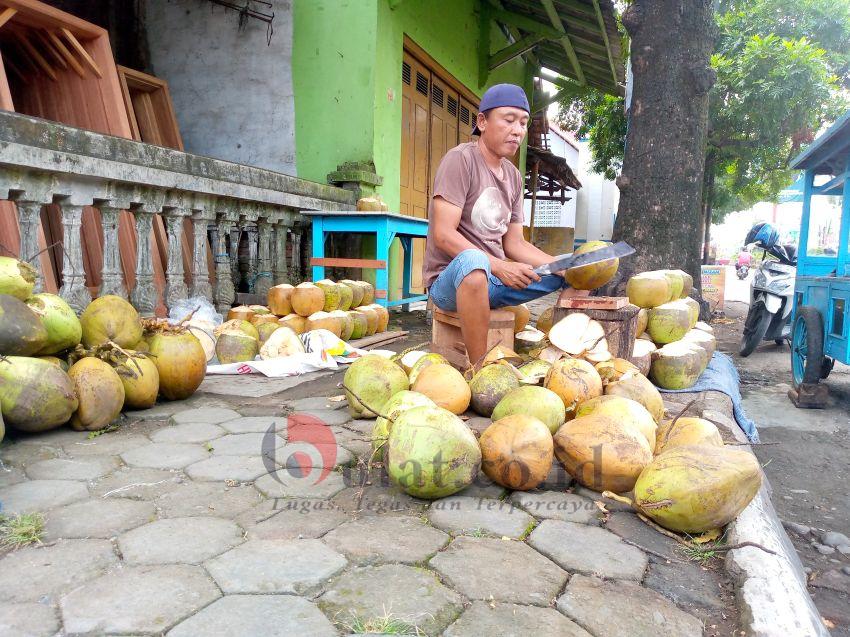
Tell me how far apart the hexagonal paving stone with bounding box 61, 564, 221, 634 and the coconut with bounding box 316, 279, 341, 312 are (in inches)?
123

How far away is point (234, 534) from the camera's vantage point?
1.55 metres

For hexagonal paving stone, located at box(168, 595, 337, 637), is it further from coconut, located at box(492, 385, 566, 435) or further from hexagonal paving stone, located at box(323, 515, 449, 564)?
coconut, located at box(492, 385, 566, 435)

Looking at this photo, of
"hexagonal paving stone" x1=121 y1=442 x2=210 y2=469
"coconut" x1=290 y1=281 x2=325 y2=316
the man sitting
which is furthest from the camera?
"coconut" x1=290 y1=281 x2=325 y2=316

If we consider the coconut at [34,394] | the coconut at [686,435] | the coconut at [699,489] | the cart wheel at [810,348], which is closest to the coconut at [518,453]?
the coconut at [699,489]

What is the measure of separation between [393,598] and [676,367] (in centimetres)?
254

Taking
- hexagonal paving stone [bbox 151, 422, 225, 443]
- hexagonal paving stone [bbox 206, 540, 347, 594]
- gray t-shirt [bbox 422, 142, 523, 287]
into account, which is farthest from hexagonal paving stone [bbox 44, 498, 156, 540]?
gray t-shirt [bbox 422, 142, 523, 287]

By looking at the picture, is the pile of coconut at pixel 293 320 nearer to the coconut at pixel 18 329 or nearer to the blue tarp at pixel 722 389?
the coconut at pixel 18 329

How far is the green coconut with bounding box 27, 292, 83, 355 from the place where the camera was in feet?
7.82

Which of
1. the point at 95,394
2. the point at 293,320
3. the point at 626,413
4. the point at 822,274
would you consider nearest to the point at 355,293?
the point at 293,320

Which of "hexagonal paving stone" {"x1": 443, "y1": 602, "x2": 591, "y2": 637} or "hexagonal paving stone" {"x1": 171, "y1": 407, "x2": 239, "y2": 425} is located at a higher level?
"hexagonal paving stone" {"x1": 171, "y1": 407, "x2": 239, "y2": 425}

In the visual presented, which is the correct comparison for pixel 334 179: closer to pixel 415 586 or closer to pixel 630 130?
pixel 630 130

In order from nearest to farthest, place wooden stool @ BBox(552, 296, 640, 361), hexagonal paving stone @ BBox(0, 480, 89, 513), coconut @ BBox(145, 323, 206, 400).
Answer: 1. hexagonal paving stone @ BBox(0, 480, 89, 513)
2. coconut @ BBox(145, 323, 206, 400)
3. wooden stool @ BBox(552, 296, 640, 361)

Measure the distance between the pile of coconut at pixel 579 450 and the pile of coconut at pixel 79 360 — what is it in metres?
1.12

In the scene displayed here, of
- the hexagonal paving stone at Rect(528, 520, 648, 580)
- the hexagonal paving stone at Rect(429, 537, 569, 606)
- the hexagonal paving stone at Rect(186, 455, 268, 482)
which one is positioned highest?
the hexagonal paving stone at Rect(186, 455, 268, 482)
